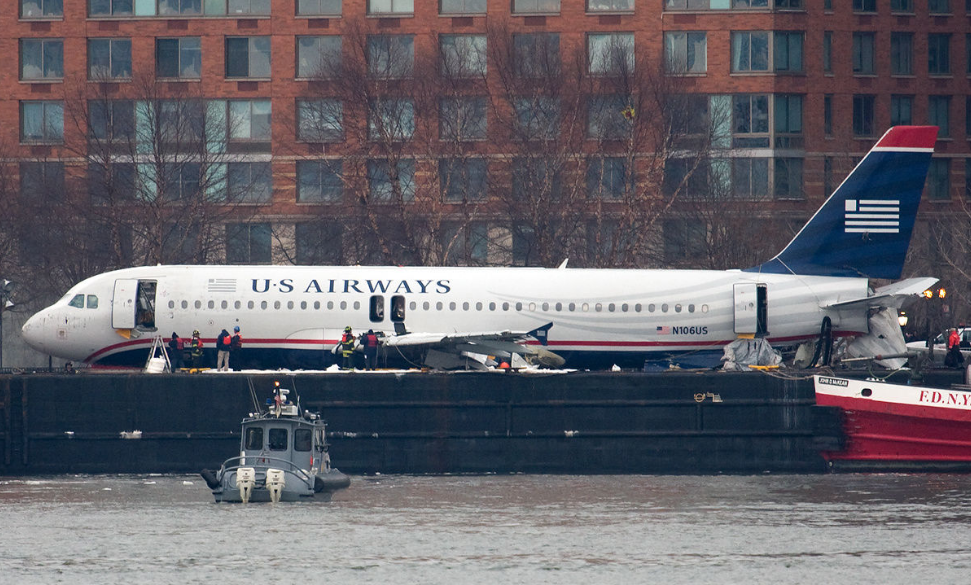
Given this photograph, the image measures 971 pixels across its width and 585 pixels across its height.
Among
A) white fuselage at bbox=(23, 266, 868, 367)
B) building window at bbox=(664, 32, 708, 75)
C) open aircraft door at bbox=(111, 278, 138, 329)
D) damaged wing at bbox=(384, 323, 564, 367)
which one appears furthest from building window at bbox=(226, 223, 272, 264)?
damaged wing at bbox=(384, 323, 564, 367)

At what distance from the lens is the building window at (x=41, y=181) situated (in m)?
75.1

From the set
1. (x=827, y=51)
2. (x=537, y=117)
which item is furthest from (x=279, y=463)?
(x=827, y=51)

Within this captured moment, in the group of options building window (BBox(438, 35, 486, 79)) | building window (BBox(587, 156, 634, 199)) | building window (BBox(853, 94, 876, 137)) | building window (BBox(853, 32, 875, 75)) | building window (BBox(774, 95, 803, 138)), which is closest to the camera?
building window (BBox(587, 156, 634, 199))

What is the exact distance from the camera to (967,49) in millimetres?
99688

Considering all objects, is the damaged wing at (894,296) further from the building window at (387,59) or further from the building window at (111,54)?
the building window at (111,54)

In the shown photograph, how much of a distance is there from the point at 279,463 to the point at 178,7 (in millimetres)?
57761

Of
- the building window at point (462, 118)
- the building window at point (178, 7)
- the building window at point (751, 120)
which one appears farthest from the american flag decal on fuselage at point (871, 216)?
the building window at point (178, 7)

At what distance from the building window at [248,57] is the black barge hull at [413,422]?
161 ft

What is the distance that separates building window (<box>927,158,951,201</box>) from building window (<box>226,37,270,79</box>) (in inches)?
1774

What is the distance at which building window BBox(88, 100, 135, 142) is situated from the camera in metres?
74.6

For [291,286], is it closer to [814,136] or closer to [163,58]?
[163,58]

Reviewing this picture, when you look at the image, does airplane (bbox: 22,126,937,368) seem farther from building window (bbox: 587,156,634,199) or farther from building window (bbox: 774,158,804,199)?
building window (bbox: 774,158,804,199)

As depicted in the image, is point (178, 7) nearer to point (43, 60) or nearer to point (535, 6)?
point (43, 60)

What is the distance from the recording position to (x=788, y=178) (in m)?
93.4
